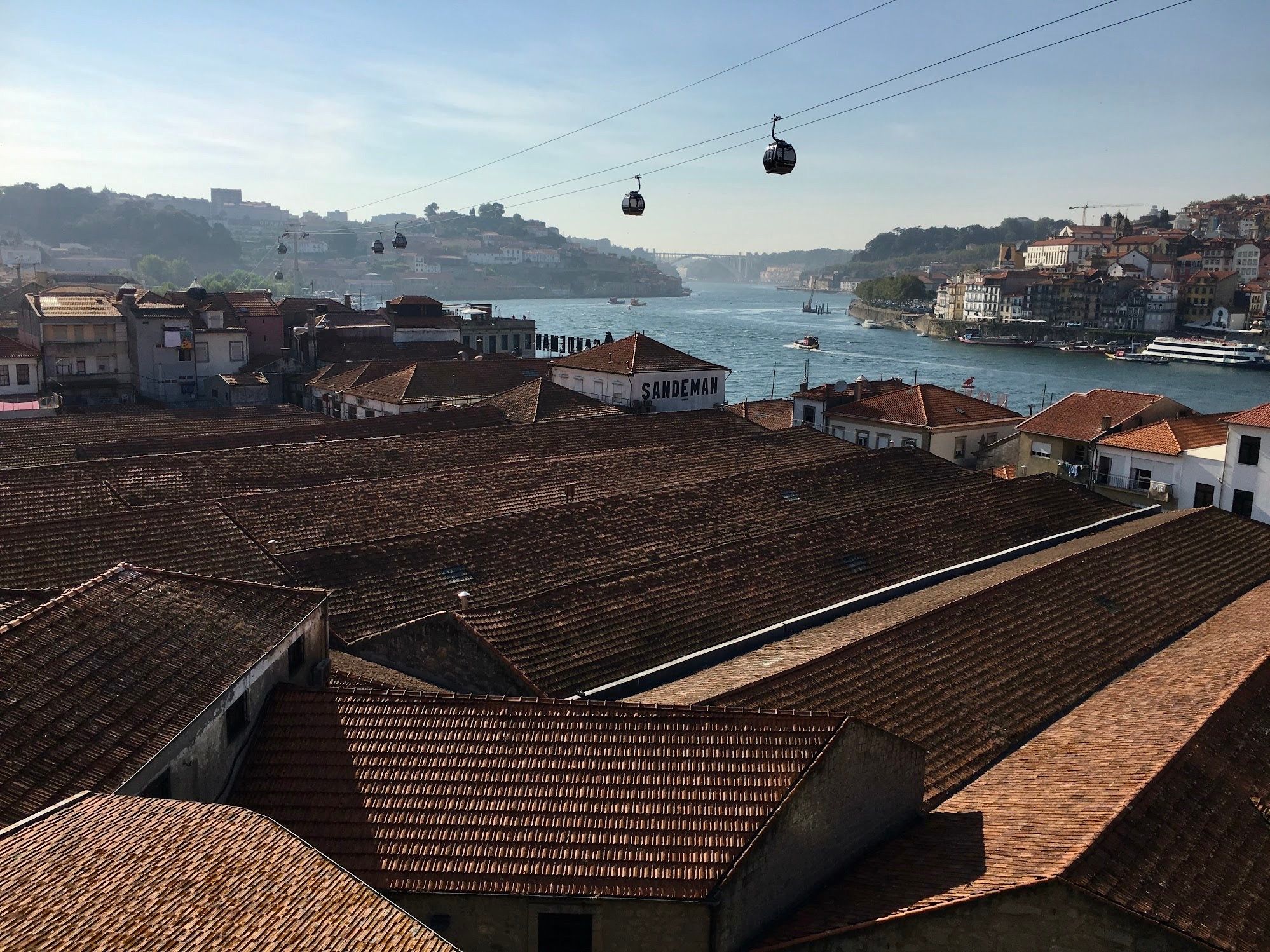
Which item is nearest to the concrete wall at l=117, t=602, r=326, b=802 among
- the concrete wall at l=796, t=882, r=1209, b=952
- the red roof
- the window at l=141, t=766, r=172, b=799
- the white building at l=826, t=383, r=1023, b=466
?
the window at l=141, t=766, r=172, b=799

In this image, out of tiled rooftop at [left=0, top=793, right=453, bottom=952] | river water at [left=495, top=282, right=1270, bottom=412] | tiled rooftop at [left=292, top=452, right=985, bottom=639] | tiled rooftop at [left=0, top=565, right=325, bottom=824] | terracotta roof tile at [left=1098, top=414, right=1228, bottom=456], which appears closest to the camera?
tiled rooftop at [left=0, top=793, right=453, bottom=952]

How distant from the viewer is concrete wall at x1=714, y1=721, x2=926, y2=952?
871 centimetres

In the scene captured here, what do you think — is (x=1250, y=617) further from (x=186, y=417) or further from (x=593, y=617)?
(x=186, y=417)

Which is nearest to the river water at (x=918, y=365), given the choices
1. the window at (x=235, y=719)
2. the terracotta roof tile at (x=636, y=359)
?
the terracotta roof tile at (x=636, y=359)

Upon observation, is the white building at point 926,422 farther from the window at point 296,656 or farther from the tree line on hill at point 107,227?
the tree line on hill at point 107,227

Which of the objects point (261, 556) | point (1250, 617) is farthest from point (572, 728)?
point (1250, 617)

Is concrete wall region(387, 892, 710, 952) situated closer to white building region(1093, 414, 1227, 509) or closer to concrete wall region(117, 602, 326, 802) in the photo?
concrete wall region(117, 602, 326, 802)

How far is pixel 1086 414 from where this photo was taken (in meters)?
34.0

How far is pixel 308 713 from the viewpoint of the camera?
10.3 metres

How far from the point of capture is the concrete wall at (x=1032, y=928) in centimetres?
830

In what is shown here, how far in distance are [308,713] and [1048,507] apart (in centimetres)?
1964

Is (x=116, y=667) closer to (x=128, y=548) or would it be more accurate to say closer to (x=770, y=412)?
(x=128, y=548)

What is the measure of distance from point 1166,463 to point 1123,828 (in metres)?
24.1

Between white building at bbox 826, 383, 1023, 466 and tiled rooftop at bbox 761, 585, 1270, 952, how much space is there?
22490 mm
